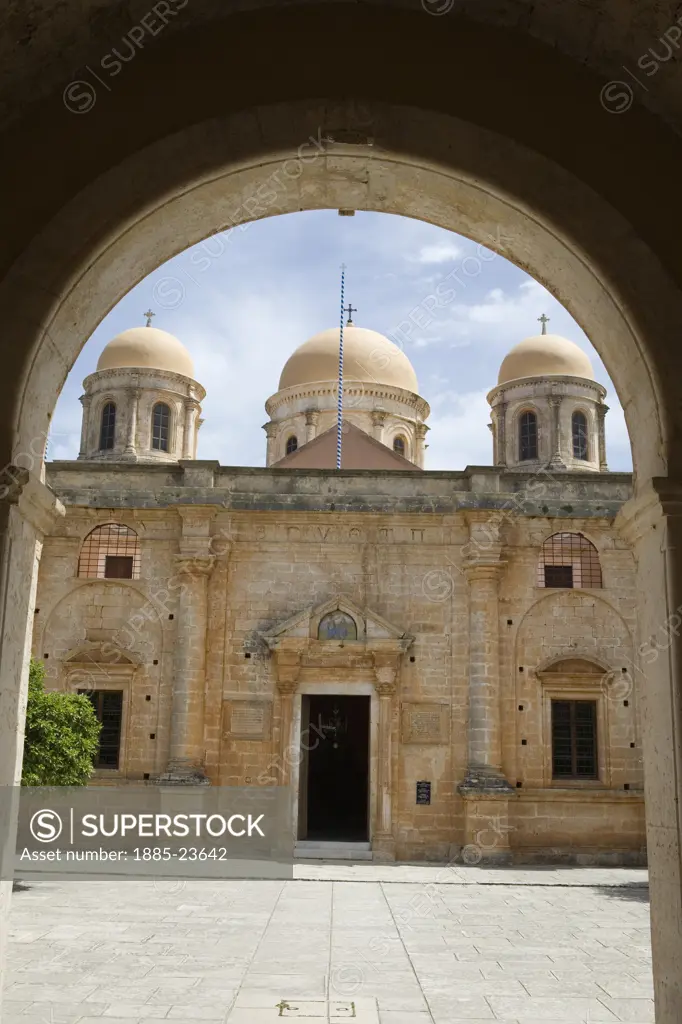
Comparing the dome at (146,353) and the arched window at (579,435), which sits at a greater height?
the dome at (146,353)

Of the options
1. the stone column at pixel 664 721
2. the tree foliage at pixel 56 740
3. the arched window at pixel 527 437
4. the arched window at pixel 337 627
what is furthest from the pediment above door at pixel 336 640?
the stone column at pixel 664 721

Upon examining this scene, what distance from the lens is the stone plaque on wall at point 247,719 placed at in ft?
61.4

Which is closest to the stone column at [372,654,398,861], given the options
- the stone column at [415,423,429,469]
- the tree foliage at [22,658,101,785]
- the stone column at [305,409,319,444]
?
the tree foliage at [22,658,101,785]

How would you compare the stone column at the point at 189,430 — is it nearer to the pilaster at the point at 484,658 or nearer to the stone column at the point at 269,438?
the stone column at the point at 269,438

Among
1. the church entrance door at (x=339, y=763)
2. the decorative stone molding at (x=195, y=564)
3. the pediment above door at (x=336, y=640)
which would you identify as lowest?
the church entrance door at (x=339, y=763)

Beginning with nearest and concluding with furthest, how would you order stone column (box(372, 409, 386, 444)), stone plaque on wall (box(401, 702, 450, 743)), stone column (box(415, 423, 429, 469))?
stone plaque on wall (box(401, 702, 450, 743))
stone column (box(372, 409, 386, 444))
stone column (box(415, 423, 429, 469))

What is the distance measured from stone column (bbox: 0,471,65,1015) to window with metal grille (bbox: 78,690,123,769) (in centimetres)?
1426

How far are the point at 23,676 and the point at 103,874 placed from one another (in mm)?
12515

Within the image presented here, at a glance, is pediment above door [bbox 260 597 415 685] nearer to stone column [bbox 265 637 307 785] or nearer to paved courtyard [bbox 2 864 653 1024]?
stone column [bbox 265 637 307 785]

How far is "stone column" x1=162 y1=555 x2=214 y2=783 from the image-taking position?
716 inches

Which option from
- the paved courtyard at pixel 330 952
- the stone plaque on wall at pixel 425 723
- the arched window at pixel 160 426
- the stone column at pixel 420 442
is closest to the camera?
the paved courtyard at pixel 330 952

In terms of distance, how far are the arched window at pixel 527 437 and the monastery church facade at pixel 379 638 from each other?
6382 mm

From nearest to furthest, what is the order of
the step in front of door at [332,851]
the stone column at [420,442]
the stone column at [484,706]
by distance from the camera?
the stone column at [484,706], the step in front of door at [332,851], the stone column at [420,442]

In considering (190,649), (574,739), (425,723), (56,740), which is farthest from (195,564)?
(574,739)
